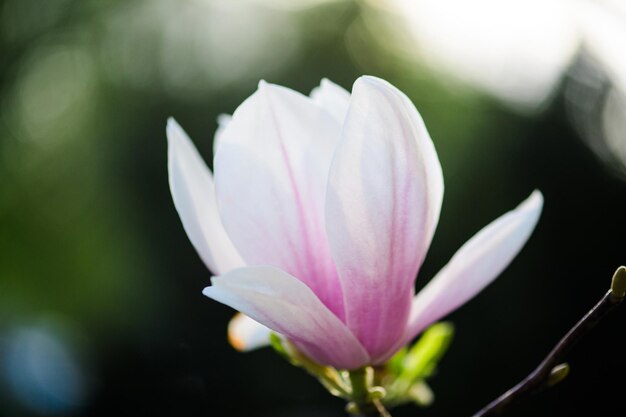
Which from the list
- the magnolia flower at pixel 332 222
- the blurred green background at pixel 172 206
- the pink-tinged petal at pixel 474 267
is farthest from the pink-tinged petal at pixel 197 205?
the blurred green background at pixel 172 206

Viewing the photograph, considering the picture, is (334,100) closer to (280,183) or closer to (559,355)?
(280,183)

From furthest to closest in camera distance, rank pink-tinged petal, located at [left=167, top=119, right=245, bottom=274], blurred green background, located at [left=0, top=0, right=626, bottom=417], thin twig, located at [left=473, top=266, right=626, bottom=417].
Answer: blurred green background, located at [left=0, top=0, right=626, bottom=417] < pink-tinged petal, located at [left=167, top=119, right=245, bottom=274] < thin twig, located at [left=473, top=266, right=626, bottom=417]

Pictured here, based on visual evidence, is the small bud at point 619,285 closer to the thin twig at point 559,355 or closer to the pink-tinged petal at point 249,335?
→ the thin twig at point 559,355

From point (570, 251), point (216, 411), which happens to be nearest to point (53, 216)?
point (216, 411)

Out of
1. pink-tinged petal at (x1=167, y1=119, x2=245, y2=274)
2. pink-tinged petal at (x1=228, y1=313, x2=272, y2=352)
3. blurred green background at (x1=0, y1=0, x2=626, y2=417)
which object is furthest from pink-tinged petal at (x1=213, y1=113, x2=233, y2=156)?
blurred green background at (x1=0, y1=0, x2=626, y2=417)

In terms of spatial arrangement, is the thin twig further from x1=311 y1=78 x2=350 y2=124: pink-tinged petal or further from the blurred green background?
the blurred green background

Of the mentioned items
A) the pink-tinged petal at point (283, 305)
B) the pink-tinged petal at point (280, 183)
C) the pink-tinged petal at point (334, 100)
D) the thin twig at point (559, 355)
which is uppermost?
the pink-tinged petal at point (334, 100)

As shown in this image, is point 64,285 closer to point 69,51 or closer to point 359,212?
point 69,51
